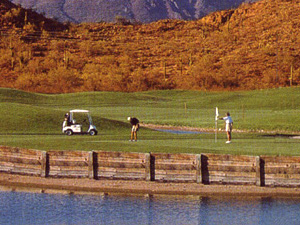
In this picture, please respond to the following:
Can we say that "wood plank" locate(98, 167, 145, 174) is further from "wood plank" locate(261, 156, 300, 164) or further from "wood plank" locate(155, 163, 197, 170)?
"wood plank" locate(261, 156, 300, 164)

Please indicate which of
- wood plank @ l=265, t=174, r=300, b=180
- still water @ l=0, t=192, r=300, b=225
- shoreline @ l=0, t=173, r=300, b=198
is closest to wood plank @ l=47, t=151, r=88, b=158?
shoreline @ l=0, t=173, r=300, b=198

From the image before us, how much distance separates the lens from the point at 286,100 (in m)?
90.6

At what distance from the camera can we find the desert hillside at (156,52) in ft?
436

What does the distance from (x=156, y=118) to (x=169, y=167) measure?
154 ft

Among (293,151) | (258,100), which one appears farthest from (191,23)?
(293,151)

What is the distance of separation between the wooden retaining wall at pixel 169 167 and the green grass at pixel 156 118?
5.02 metres

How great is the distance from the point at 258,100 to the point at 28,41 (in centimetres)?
7982

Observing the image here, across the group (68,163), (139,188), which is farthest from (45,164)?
(139,188)

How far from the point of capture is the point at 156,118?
77562 mm

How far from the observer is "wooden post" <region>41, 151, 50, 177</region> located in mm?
31906

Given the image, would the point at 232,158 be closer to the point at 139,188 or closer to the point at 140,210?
A: the point at 139,188

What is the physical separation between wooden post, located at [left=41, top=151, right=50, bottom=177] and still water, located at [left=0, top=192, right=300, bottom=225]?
2.08 meters

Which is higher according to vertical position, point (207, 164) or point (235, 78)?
point (235, 78)

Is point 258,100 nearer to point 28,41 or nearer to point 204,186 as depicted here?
point 204,186
